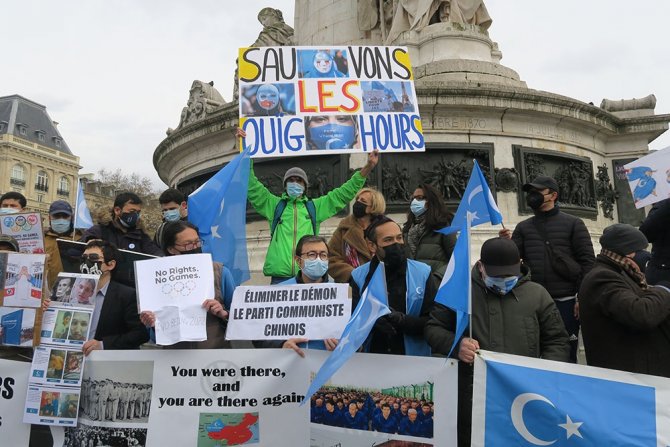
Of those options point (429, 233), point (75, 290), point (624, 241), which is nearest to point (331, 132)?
point (429, 233)

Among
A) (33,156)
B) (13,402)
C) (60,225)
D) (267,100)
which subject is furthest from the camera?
(33,156)

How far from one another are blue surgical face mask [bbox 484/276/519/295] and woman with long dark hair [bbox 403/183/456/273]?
1196 millimetres

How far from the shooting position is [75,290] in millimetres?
4352

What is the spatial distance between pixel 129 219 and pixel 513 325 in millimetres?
4007

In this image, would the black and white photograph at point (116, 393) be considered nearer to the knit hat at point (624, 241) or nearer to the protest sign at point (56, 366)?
the protest sign at point (56, 366)

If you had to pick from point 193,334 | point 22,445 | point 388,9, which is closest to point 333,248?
point 193,334

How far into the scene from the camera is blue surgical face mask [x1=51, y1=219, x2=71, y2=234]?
6.28 m

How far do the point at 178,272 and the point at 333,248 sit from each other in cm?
184

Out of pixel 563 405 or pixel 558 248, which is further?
pixel 558 248

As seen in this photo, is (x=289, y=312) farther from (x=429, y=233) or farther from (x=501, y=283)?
(x=429, y=233)

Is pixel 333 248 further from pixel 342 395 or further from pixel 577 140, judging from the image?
pixel 577 140

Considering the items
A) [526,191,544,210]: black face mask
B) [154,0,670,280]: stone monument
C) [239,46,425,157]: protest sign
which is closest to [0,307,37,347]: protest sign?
[239,46,425,157]: protest sign

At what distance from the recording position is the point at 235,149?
1244 cm

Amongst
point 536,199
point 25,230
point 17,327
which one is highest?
point 536,199
